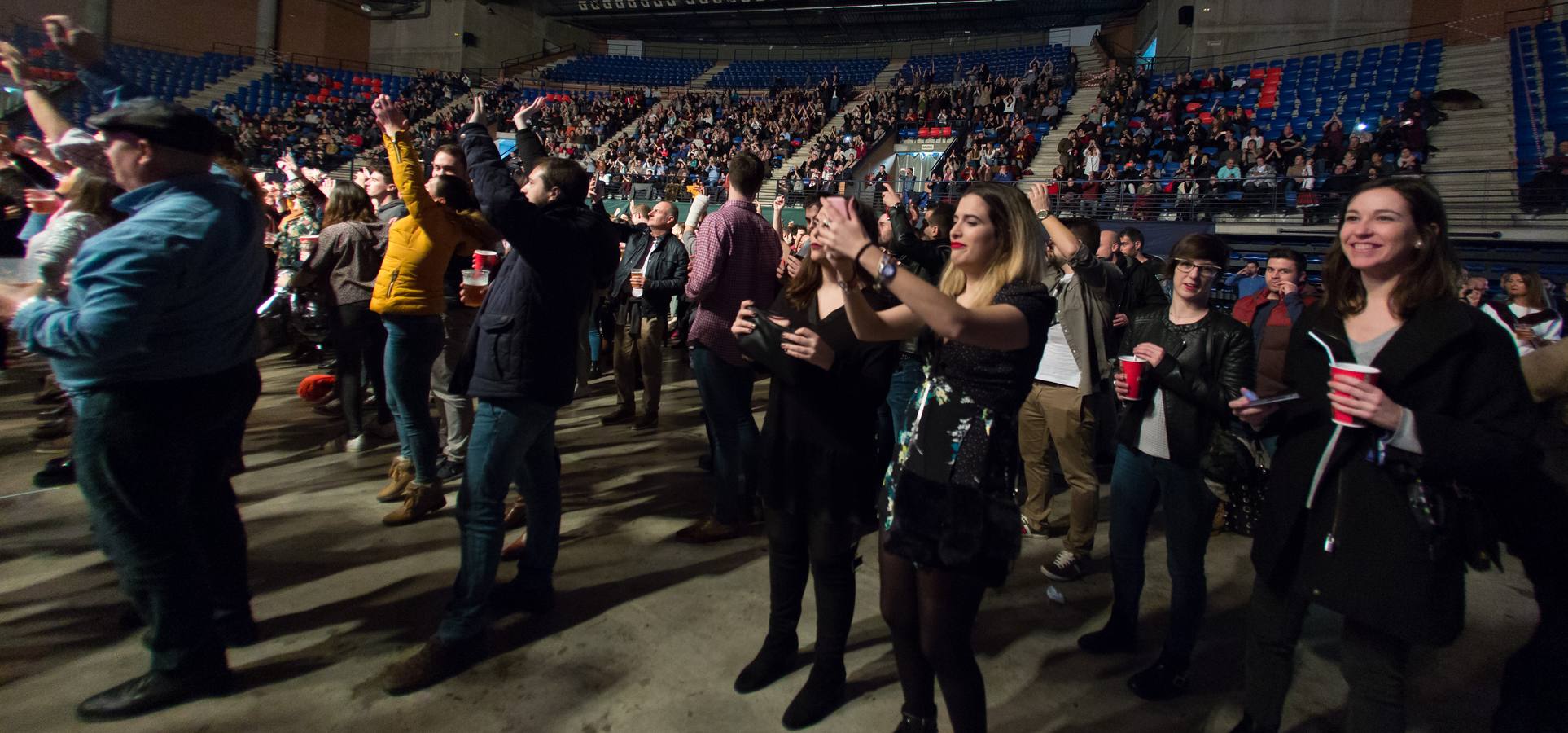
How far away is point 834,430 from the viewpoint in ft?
7.22

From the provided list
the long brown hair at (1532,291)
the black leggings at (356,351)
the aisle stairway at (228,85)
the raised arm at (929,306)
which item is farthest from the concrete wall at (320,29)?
the long brown hair at (1532,291)

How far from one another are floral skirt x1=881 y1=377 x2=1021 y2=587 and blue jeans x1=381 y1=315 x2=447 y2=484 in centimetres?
258

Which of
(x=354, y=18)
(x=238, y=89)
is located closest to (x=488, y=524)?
(x=238, y=89)

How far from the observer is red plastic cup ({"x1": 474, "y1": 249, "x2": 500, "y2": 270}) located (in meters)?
3.75

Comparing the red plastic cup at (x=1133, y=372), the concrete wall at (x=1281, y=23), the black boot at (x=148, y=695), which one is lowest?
the black boot at (x=148, y=695)

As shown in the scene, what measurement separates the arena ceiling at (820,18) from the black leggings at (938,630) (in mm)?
26624

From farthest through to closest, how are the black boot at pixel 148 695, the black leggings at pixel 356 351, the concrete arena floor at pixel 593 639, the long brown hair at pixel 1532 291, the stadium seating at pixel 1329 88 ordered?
the stadium seating at pixel 1329 88 → the long brown hair at pixel 1532 291 → the black leggings at pixel 356 351 → the concrete arena floor at pixel 593 639 → the black boot at pixel 148 695

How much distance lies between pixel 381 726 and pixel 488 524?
614 millimetres

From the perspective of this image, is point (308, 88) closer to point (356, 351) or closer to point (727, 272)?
point (356, 351)

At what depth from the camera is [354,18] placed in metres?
28.4

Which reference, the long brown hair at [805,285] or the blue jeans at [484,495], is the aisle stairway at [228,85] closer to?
the blue jeans at [484,495]

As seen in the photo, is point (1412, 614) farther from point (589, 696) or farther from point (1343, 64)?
point (1343, 64)

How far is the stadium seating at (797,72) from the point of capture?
27.5 metres

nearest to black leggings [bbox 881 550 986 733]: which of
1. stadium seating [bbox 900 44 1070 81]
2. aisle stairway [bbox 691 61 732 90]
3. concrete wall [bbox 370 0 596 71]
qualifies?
stadium seating [bbox 900 44 1070 81]
